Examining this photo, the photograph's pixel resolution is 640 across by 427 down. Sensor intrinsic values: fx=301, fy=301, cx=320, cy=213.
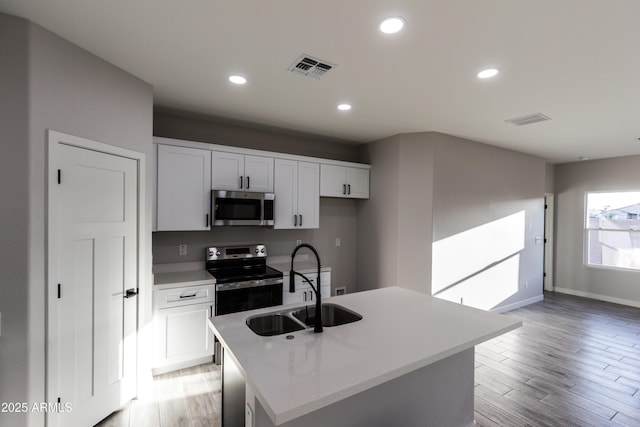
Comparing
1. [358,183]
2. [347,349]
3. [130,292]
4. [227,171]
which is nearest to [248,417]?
[347,349]

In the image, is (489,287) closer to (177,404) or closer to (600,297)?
(600,297)

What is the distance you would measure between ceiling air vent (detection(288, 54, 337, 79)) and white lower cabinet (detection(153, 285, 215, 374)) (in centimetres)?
222

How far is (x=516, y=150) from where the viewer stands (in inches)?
203

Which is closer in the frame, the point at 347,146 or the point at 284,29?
the point at 284,29

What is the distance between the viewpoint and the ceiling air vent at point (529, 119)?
3373 mm

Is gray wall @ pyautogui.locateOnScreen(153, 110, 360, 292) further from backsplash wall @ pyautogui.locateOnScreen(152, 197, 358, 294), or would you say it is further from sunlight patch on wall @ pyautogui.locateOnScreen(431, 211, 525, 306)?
sunlight patch on wall @ pyautogui.locateOnScreen(431, 211, 525, 306)

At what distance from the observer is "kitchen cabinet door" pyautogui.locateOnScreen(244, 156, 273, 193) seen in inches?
141

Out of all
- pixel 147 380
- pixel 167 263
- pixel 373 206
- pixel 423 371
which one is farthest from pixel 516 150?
pixel 147 380

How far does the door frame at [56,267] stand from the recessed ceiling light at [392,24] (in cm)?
212

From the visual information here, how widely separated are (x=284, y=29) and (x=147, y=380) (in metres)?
3.06

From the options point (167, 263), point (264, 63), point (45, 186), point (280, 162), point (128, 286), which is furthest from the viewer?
point (280, 162)

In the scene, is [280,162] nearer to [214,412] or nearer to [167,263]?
[167,263]

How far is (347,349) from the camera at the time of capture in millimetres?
A: 1484

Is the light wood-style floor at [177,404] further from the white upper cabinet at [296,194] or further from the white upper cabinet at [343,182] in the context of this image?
the white upper cabinet at [343,182]
